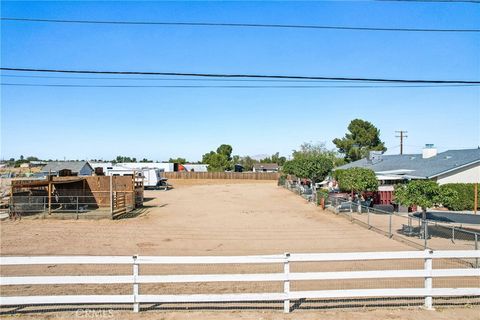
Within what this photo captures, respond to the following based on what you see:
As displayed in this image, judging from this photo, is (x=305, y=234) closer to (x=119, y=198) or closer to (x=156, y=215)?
(x=156, y=215)

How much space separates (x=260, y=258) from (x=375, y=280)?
4.31 meters

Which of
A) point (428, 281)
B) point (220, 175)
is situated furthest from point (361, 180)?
point (220, 175)

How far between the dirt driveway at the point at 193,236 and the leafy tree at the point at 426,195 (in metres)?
2.05

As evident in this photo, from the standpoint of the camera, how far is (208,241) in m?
15.5

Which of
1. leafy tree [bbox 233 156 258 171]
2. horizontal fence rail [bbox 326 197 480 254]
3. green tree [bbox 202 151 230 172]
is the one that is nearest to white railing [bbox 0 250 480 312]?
horizontal fence rail [bbox 326 197 480 254]

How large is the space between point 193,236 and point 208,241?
4.60 ft

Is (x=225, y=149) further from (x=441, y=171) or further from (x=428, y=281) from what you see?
(x=428, y=281)

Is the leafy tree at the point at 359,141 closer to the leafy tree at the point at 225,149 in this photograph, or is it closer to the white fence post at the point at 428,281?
the leafy tree at the point at 225,149

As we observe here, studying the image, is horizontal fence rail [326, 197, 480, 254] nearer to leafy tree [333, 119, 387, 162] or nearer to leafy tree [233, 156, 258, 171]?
leafy tree [333, 119, 387, 162]

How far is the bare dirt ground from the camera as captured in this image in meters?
6.40

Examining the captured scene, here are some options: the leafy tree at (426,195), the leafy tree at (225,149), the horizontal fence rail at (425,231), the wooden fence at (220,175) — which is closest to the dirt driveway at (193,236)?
the horizontal fence rail at (425,231)

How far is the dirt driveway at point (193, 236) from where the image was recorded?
45.2 ft

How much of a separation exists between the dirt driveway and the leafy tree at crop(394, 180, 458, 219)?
205 cm

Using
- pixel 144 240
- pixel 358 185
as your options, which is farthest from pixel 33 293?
pixel 358 185
